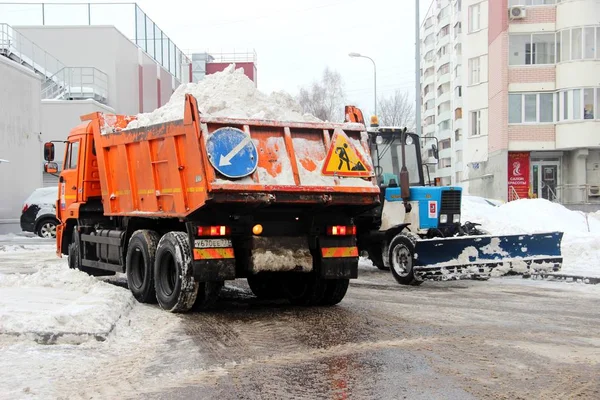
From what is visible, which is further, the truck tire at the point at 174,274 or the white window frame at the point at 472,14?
the white window frame at the point at 472,14

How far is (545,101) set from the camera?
37.9m

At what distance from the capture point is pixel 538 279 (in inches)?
546

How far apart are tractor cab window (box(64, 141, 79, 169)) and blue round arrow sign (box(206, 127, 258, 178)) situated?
5.38 m

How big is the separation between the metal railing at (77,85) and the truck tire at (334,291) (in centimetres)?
2759

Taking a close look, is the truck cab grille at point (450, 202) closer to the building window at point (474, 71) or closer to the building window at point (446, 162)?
the building window at point (474, 71)

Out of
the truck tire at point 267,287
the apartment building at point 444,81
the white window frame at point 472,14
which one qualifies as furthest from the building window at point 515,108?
the apartment building at point 444,81

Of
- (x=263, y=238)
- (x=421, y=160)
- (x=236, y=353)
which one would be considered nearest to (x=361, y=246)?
(x=421, y=160)

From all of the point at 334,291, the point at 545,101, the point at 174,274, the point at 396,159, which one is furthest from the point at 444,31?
the point at 174,274

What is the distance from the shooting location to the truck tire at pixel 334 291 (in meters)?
9.95

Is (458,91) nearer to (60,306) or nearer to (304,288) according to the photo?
(304,288)

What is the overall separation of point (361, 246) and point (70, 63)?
2802 cm

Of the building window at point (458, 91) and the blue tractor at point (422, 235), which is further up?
the building window at point (458, 91)

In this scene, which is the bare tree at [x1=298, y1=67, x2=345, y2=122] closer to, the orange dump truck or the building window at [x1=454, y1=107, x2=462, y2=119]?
the building window at [x1=454, y1=107, x2=462, y2=119]

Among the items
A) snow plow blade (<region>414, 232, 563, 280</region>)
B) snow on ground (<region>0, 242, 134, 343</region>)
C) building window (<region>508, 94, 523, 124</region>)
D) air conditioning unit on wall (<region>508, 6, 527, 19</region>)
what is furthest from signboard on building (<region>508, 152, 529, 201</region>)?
snow on ground (<region>0, 242, 134, 343</region>)
